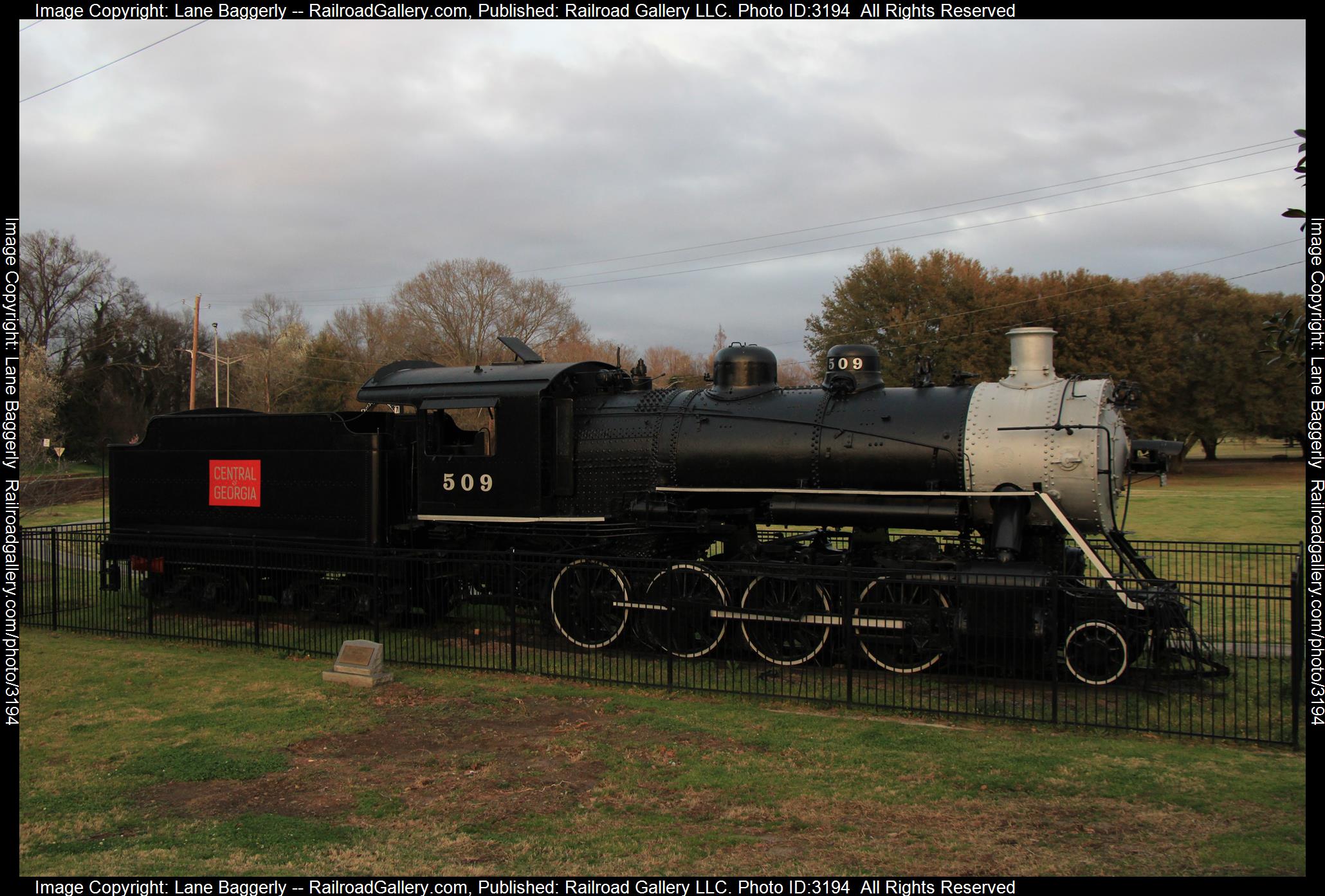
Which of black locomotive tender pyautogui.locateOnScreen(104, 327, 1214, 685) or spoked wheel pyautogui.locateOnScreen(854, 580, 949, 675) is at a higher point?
black locomotive tender pyautogui.locateOnScreen(104, 327, 1214, 685)

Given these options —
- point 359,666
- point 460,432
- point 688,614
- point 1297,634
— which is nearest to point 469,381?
point 460,432

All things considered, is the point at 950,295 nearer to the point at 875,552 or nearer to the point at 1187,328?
the point at 1187,328

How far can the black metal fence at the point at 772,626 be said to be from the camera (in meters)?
8.09

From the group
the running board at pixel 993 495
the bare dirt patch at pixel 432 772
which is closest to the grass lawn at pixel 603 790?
the bare dirt patch at pixel 432 772

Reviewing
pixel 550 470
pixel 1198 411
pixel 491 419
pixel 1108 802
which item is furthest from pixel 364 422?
pixel 1198 411

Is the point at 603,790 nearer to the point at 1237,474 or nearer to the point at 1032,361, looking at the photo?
the point at 1032,361

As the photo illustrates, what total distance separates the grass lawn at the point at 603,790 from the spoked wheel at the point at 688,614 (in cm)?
111

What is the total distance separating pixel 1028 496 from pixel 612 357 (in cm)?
3500

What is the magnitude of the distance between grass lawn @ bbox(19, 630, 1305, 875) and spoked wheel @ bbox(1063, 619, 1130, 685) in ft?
3.48

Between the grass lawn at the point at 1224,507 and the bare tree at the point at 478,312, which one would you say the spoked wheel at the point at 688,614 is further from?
the bare tree at the point at 478,312

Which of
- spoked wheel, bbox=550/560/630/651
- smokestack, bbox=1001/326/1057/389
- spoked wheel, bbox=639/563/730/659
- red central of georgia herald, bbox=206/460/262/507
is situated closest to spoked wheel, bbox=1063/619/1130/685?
smokestack, bbox=1001/326/1057/389

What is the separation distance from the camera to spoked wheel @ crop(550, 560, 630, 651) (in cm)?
1027

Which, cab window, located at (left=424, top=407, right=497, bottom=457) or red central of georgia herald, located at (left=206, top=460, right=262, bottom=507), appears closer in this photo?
cab window, located at (left=424, top=407, right=497, bottom=457)

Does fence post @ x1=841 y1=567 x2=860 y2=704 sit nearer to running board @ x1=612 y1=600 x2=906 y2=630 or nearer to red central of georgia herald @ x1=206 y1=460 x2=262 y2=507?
running board @ x1=612 y1=600 x2=906 y2=630
